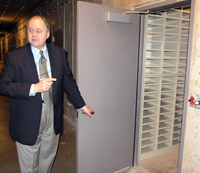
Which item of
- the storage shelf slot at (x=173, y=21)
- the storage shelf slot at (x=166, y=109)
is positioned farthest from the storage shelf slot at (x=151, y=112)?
the storage shelf slot at (x=173, y=21)

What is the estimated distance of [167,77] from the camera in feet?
9.35

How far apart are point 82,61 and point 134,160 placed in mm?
1489

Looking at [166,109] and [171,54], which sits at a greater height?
[171,54]

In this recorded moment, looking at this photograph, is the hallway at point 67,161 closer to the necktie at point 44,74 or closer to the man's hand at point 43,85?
the necktie at point 44,74

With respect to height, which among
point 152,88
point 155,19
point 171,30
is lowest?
point 152,88

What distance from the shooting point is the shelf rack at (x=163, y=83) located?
260 cm

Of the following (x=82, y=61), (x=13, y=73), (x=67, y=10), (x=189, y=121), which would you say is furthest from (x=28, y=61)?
(x=67, y=10)

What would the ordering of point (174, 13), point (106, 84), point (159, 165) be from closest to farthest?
point (106, 84), point (159, 165), point (174, 13)

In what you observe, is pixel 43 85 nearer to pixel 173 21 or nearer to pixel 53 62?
pixel 53 62

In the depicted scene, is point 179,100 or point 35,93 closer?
point 35,93

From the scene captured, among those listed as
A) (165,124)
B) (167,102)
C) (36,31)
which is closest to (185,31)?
(167,102)

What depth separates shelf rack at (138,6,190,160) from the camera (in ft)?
8.52

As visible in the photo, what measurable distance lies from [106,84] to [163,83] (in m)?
1.07

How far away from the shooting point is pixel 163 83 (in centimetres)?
268
